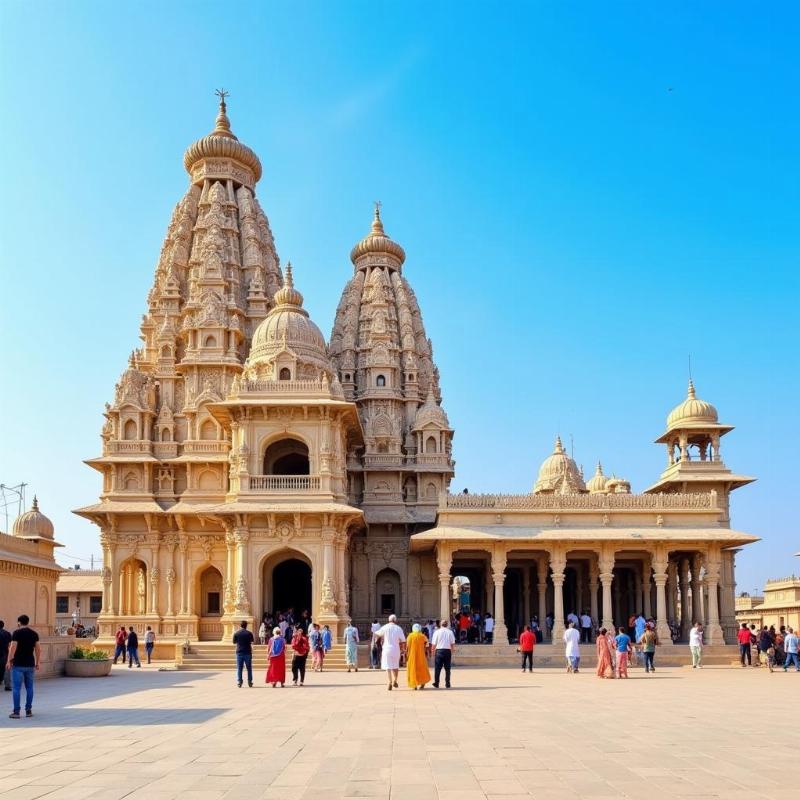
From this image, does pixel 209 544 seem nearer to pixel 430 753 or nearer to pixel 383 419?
pixel 383 419

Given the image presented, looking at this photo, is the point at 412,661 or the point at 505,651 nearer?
the point at 412,661

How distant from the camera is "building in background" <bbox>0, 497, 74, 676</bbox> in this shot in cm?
2667

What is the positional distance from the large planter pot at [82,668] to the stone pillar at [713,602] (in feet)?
68.3

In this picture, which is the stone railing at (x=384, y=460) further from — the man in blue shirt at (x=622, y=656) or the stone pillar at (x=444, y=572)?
the man in blue shirt at (x=622, y=656)

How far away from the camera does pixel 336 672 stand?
28.5 meters

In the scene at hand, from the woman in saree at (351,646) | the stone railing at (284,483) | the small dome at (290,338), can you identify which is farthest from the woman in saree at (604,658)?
the small dome at (290,338)

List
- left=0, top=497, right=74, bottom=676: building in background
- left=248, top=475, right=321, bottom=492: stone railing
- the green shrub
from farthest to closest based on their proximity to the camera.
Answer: left=248, top=475, right=321, bottom=492: stone railing < the green shrub < left=0, top=497, right=74, bottom=676: building in background

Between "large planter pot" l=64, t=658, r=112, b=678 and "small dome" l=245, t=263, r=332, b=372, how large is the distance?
15058 mm

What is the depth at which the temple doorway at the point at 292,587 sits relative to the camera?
149ft

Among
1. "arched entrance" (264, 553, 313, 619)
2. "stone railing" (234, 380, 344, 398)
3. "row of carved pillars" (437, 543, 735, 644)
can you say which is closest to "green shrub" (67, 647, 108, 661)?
"stone railing" (234, 380, 344, 398)

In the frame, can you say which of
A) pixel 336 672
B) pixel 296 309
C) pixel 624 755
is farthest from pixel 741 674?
pixel 296 309

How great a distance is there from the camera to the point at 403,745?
38.0 ft

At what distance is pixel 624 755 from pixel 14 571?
26.6 meters

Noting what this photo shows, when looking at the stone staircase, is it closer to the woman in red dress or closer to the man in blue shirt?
the woman in red dress
